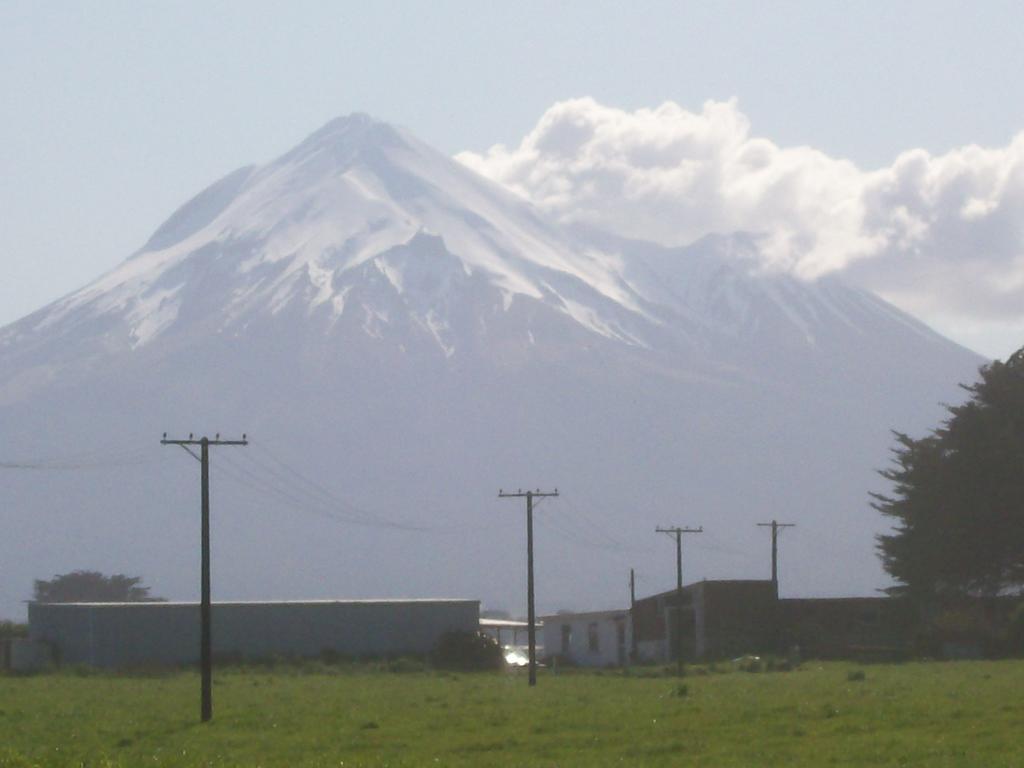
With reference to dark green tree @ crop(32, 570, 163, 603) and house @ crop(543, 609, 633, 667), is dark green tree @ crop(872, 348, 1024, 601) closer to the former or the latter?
house @ crop(543, 609, 633, 667)

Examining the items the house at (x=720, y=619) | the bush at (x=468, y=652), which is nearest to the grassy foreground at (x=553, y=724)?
the bush at (x=468, y=652)

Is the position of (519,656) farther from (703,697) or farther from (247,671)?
(703,697)

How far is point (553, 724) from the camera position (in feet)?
110

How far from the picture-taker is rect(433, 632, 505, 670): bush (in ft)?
250

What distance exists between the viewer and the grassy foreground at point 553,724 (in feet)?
89.5

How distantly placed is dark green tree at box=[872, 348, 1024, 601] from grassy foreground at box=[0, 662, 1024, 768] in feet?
72.5

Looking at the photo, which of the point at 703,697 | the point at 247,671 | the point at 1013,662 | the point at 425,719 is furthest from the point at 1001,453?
the point at 425,719

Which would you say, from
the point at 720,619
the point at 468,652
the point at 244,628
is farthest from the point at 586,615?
the point at 244,628

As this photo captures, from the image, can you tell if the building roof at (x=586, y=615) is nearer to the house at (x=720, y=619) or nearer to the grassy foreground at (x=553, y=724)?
the house at (x=720, y=619)

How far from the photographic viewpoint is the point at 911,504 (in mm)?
74000

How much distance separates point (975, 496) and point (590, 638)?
27.2m

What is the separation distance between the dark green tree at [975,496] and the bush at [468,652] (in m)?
18.0

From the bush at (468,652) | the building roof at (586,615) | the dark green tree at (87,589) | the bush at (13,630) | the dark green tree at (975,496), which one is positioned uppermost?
the dark green tree at (975,496)

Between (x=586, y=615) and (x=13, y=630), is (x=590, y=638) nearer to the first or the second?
(x=586, y=615)
